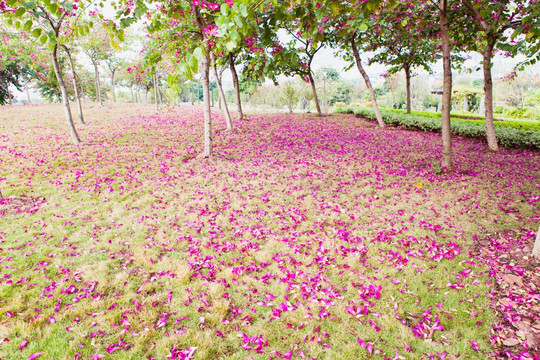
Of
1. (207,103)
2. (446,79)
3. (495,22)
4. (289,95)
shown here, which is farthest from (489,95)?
(289,95)

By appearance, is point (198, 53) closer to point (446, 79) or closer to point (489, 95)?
point (446, 79)

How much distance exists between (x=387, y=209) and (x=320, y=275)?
9.63 ft

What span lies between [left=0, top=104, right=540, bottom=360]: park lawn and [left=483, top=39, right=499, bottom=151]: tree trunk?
1.74m

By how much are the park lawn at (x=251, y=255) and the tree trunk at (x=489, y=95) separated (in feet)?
5.70

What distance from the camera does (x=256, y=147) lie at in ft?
37.1

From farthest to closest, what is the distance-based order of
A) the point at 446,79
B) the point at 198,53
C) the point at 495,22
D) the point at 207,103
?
the point at 207,103, the point at 495,22, the point at 446,79, the point at 198,53

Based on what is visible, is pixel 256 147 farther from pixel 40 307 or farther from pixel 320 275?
pixel 40 307

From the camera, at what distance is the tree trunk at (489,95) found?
941cm

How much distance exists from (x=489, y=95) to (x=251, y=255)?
1144cm

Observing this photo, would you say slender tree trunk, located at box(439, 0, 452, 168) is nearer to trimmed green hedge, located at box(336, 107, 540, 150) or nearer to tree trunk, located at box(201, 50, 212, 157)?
trimmed green hedge, located at box(336, 107, 540, 150)

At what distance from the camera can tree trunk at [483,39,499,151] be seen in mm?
9408

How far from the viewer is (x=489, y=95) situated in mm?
A: 10352

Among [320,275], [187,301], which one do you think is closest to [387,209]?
[320,275]

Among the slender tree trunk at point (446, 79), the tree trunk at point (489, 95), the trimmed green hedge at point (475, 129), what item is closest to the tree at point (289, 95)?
the trimmed green hedge at point (475, 129)
